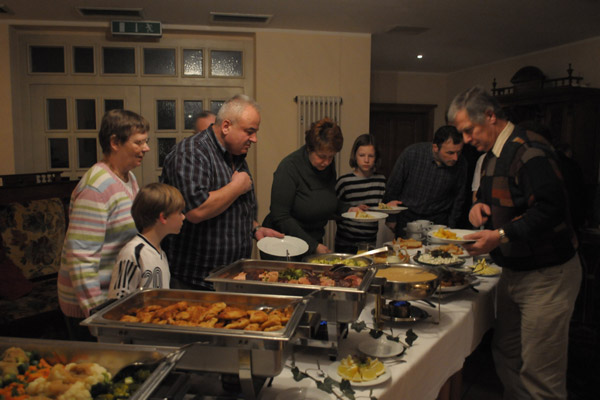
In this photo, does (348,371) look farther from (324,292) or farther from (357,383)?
(324,292)

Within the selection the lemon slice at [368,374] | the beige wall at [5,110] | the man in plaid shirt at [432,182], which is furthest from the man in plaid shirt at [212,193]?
the beige wall at [5,110]

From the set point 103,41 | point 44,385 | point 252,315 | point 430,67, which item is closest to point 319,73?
point 103,41

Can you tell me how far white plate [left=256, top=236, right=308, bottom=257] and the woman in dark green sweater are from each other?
0.29 meters

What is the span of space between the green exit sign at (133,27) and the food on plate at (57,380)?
4006mm

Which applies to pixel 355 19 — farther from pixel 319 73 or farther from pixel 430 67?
pixel 430 67

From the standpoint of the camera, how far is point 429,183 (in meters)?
3.00

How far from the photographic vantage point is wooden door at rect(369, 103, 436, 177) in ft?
23.5

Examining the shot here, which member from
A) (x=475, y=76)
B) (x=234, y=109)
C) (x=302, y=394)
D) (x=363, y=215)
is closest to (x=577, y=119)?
(x=475, y=76)

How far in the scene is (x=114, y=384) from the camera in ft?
2.74

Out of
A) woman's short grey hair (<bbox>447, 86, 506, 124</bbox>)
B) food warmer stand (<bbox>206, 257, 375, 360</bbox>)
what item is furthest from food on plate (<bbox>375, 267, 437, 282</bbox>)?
woman's short grey hair (<bbox>447, 86, 506, 124</bbox>)

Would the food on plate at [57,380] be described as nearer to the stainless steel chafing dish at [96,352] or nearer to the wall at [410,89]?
the stainless steel chafing dish at [96,352]

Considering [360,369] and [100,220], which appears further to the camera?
[100,220]

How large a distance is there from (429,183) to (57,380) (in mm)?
2586

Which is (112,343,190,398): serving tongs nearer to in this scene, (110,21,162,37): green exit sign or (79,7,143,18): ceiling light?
(79,7,143,18): ceiling light
